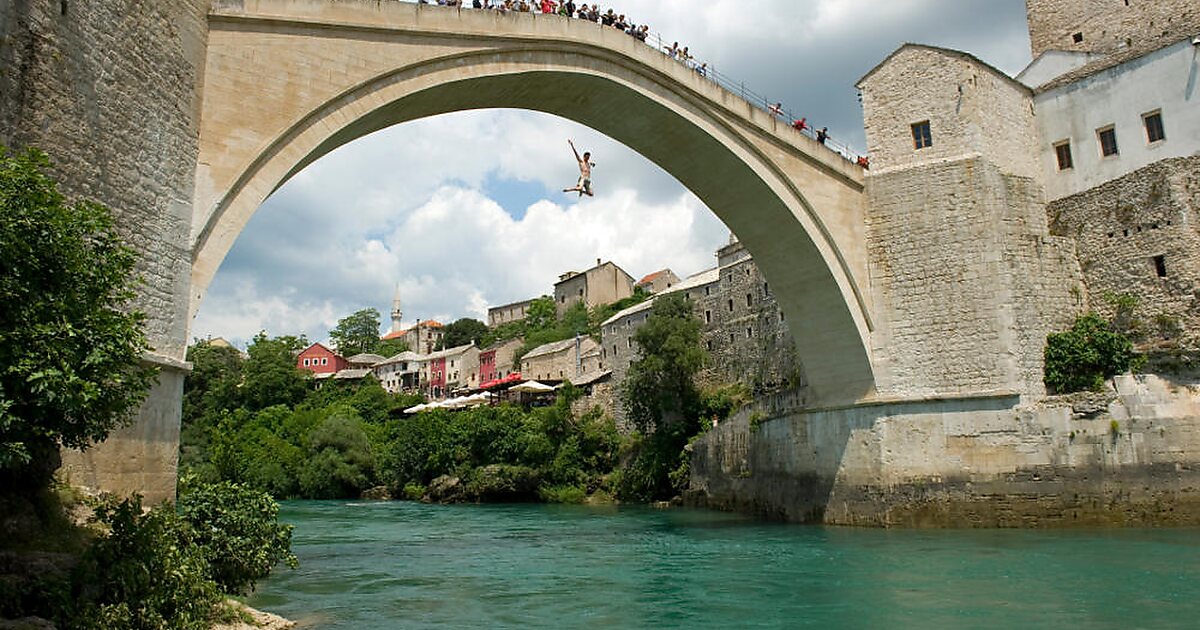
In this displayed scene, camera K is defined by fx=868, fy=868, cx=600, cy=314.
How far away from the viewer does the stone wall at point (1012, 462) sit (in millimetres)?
15133

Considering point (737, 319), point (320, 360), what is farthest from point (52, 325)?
point (320, 360)

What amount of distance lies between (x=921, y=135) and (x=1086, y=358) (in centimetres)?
540

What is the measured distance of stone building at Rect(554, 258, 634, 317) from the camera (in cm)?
6831

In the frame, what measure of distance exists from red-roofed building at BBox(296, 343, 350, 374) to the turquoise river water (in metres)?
59.0

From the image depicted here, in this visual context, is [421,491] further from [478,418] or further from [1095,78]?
[1095,78]

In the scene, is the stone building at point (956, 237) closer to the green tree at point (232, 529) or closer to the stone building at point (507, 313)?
the green tree at point (232, 529)

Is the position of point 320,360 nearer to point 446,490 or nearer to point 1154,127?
point 446,490

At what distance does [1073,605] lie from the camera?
30.7ft

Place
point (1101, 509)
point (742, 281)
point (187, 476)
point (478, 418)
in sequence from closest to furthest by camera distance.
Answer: point (187, 476) < point (1101, 509) < point (742, 281) < point (478, 418)

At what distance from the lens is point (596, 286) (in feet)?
225

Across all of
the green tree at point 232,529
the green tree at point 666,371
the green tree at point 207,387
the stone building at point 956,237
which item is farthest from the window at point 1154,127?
the green tree at point 207,387

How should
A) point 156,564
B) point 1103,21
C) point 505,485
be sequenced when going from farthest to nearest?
point 505,485 → point 1103,21 → point 156,564

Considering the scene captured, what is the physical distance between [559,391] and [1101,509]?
93.6 feet

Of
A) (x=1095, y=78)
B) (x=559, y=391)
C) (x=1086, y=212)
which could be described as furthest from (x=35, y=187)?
(x=559, y=391)
